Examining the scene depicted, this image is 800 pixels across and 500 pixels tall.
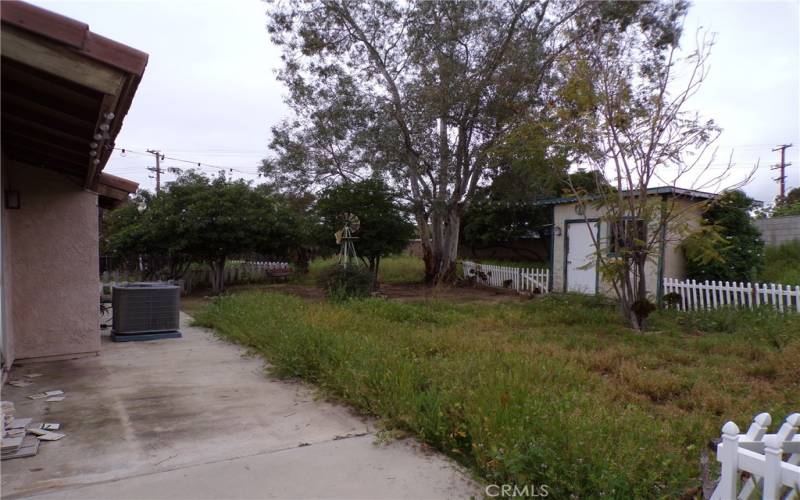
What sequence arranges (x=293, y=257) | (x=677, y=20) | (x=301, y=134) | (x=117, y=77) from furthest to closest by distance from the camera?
(x=293, y=257) < (x=301, y=134) < (x=677, y=20) < (x=117, y=77)

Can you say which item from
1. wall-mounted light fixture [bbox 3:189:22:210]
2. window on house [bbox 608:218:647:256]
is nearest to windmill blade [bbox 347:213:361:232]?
window on house [bbox 608:218:647:256]

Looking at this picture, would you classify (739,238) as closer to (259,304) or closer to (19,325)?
(259,304)

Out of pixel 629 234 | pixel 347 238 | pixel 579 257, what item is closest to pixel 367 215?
pixel 347 238

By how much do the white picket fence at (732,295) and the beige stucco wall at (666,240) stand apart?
563 mm

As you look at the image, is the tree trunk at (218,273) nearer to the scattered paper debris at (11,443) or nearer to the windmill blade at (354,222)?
the windmill blade at (354,222)

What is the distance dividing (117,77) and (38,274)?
14.9 ft

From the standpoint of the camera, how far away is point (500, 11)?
50.0 feet

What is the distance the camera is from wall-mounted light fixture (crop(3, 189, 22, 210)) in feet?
20.3

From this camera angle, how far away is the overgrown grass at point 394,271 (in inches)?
776

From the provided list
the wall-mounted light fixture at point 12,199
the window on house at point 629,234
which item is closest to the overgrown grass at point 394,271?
the window on house at point 629,234

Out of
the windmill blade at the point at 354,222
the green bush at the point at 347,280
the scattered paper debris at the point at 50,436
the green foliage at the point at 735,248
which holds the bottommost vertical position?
the scattered paper debris at the point at 50,436

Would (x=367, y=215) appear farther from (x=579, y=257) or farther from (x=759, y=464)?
(x=759, y=464)

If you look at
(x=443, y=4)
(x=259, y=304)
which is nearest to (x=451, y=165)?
(x=443, y=4)

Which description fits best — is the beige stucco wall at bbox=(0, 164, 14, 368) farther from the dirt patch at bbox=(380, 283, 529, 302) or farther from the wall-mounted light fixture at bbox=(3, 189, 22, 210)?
the dirt patch at bbox=(380, 283, 529, 302)
